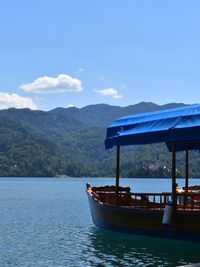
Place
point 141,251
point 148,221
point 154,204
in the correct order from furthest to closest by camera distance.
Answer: point 154,204 < point 148,221 < point 141,251

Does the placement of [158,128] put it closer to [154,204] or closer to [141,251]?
[154,204]

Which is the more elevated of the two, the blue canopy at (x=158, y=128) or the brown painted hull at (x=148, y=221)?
the blue canopy at (x=158, y=128)

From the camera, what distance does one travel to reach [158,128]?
18.2 metres

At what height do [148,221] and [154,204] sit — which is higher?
[154,204]

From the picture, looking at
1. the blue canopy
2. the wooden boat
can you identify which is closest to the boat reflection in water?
Result: the wooden boat

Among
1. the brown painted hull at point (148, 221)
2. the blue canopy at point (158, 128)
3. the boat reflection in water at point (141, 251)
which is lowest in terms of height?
the boat reflection in water at point (141, 251)

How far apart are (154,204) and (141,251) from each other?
3.30 meters

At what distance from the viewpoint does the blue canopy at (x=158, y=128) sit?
17219 millimetres

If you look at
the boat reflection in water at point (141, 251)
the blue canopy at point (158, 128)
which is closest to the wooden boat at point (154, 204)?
the blue canopy at point (158, 128)

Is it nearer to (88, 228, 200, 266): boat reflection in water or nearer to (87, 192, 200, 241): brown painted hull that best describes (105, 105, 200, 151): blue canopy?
(87, 192, 200, 241): brown painted hull

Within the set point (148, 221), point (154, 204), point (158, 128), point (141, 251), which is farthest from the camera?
point (154, 204)

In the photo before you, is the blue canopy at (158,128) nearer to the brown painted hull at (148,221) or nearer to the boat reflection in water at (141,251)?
the brown painted hull at (148,221)

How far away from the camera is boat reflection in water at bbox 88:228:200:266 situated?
16.2 m

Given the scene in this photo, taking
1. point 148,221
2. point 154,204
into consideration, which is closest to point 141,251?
point 148,221
